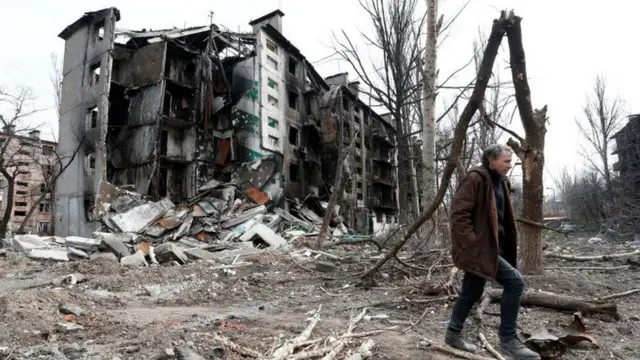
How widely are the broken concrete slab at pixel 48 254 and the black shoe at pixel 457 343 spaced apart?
426 inches

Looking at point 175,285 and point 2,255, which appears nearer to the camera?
point 175,285

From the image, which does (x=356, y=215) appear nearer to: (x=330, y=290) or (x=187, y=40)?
(x=187, y=40)

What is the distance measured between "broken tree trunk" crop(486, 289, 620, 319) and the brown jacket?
1.85 metres

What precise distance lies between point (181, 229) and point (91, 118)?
910 cm

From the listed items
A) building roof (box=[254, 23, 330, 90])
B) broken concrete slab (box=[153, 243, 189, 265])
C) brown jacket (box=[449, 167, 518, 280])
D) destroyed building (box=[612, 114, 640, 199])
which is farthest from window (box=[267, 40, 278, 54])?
brown jacket (box=[449, 167, 518, 280])

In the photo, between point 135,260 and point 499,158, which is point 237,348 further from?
point 135,260

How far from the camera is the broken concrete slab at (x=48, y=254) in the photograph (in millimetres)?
10804

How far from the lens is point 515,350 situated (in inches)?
121

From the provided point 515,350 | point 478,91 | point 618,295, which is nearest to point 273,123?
point 478,91

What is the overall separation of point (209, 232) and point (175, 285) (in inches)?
353

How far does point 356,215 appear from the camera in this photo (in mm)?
28578

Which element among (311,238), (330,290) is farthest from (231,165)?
(330,290)

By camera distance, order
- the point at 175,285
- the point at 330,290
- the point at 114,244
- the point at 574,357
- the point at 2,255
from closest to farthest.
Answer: the point at 574,357
the point at 330,290
the point at 175,285
the point at 114,244
the point at 2,255

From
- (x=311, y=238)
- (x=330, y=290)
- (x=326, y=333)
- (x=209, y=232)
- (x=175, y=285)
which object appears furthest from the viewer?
(x=209, y=232)
